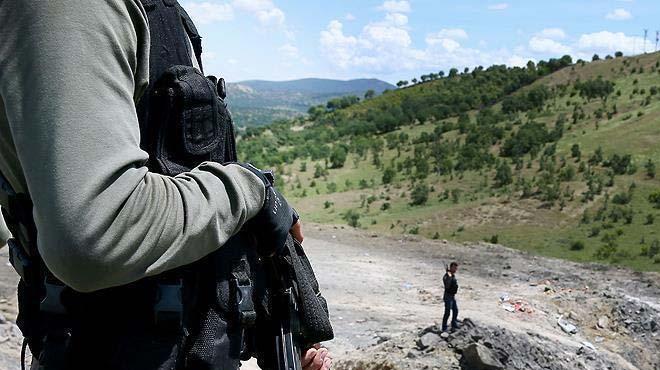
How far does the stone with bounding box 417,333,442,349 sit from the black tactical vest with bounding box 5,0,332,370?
21.3 feet

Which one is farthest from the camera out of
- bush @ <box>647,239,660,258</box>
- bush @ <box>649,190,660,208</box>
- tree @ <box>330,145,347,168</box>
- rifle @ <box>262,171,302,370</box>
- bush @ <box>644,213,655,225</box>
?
tree @ <box>330,145,347,168</box>

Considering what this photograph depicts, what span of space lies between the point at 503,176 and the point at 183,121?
24.2 meters

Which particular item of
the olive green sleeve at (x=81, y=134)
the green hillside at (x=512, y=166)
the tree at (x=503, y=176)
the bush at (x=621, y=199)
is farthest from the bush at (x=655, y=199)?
the olive green sleeve at (x=81, y=134)

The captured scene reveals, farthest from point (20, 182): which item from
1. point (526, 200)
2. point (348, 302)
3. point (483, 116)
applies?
point (483, 116)

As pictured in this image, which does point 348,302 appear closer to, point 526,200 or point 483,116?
point 526,200

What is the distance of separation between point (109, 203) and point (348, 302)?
1086 cm

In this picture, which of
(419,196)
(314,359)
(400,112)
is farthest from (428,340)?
(400,112)

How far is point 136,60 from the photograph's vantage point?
46.1 inches

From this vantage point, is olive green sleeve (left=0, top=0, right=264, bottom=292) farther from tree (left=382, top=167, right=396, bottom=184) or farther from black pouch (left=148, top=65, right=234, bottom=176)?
tree (left=382, top=167, right=396, bottom=184)

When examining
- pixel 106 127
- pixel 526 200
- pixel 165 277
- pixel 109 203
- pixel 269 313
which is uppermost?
pixel 106 127

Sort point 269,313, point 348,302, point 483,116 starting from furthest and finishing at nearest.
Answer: point 483,116
point 348,302
point 269,313

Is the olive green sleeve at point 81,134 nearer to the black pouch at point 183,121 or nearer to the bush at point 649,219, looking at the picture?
the black pouch at point 183,121

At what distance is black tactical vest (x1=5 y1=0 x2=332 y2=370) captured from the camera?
1.29 m

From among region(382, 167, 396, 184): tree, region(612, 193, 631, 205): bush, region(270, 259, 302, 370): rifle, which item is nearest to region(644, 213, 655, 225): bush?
region(612, 193, 631, 205): bush
